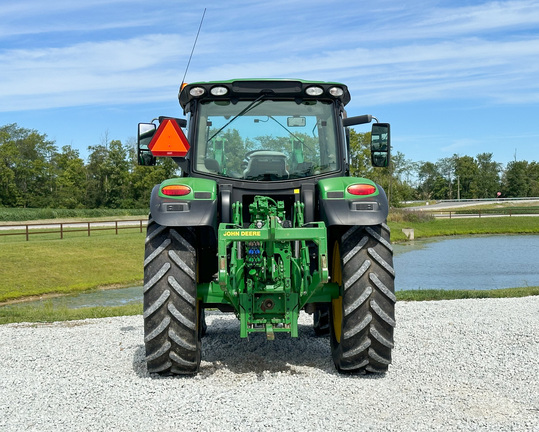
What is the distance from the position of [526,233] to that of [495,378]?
4043 centimetres

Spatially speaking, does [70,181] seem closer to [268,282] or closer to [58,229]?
[58,229]

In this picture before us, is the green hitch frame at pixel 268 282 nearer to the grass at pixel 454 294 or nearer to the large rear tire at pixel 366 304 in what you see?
the large rear tire at pixel 366 304

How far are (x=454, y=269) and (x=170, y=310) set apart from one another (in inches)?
706

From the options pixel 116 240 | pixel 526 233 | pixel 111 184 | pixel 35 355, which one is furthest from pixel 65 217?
pixel 35 355

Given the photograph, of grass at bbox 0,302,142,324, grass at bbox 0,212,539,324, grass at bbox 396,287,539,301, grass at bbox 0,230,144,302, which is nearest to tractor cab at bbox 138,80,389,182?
grass at bbox 0,302,142,324

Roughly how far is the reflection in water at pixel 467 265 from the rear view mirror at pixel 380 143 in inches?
408

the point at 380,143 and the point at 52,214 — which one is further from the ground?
the point at 380,143

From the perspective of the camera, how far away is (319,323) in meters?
7.24

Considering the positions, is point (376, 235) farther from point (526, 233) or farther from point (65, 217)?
point (65, 217)

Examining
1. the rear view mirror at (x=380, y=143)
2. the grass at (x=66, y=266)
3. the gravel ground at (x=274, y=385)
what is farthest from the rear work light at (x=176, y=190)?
the grass at (x=66, y=266)

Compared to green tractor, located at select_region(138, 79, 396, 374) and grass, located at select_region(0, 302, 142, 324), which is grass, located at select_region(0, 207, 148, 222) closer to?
grass, located at select_region(0, 302, 142, 324)

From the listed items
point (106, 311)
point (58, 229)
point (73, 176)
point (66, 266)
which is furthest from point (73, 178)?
point (106, 311)

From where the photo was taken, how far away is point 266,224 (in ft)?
17.2

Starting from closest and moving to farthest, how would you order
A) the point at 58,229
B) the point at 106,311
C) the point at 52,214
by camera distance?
the point at 106,311
the point at 58,229
the point at 52,214
